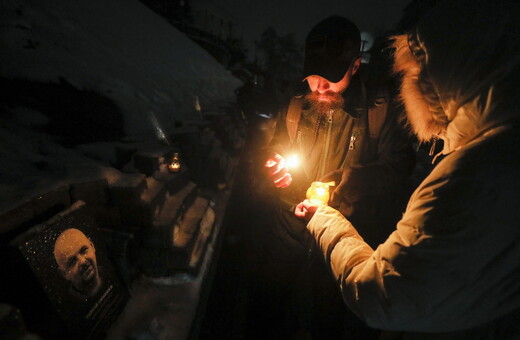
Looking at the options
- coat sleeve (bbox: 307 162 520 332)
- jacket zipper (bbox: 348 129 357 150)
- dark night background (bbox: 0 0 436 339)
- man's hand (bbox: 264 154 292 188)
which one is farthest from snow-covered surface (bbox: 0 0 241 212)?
jacket zipper (bbox: 348 129 357 150)

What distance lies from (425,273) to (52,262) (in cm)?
225

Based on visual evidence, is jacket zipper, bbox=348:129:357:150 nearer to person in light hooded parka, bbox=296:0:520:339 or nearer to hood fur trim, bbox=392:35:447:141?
hood fur trim, bbox=392:35:447:141

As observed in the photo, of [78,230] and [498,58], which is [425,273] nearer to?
[498,58]

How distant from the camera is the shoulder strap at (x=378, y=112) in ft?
7.54

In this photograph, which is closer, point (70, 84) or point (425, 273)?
point (425, 273)

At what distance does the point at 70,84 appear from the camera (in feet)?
13.8

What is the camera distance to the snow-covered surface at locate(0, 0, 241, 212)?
2.77 metres

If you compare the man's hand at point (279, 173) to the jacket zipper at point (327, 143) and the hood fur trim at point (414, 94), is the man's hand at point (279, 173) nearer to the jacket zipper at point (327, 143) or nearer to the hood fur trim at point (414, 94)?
the jacket zipper at point (327, 143)

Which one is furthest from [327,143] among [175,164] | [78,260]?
[175,164]

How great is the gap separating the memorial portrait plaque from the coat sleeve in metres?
1.97

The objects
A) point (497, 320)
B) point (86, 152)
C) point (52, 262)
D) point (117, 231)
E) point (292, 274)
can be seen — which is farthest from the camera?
point (86, 152)

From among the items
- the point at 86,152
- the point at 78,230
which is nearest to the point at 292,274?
the point at 78,230

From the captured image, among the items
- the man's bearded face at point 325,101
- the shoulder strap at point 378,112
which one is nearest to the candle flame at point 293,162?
the man's bearded face at point 325,101

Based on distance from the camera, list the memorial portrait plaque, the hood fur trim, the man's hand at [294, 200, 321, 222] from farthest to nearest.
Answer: the man's hand at [294, 200, 321, 222] → the memorial portrait plaque → the hood fur trim
